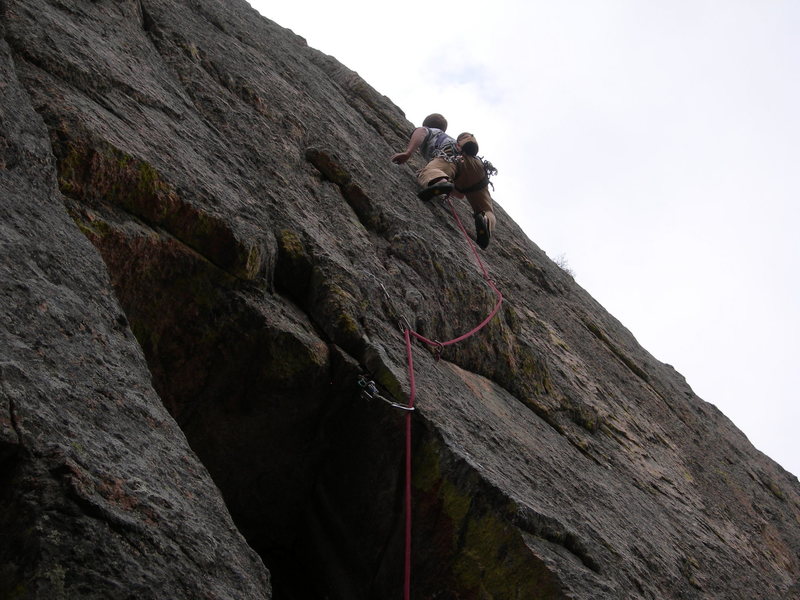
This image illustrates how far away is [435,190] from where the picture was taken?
304 inches

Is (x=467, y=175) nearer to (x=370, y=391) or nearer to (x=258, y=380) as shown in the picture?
(x=370, y=391)

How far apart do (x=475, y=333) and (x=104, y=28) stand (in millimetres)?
3571

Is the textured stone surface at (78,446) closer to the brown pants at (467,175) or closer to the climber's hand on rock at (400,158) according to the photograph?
the climber's hand on rock at (400,158)

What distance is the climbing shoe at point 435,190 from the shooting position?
7.66 metres

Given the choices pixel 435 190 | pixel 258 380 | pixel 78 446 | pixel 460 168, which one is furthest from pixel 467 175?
pixel 78 446

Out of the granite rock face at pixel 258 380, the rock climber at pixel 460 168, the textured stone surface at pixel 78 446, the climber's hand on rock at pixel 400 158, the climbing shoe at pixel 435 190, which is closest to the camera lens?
the textured stone surface at pixel 78 446

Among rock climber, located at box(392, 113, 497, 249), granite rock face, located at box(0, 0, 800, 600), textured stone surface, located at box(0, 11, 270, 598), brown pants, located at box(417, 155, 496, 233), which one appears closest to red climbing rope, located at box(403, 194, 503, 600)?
granite rock face, located at box(0, 0, 800, 600)

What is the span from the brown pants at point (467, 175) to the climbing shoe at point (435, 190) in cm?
31

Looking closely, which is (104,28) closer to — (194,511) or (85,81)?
(85,81)

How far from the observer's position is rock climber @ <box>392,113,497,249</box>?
8.19 metres

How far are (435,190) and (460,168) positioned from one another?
1015 millimetres

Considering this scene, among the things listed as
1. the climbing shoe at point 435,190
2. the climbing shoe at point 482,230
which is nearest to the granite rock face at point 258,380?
the climbing shoe at point 435,190

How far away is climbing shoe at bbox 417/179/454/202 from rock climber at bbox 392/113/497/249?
0.14 m

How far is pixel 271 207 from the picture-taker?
15.9 feet
